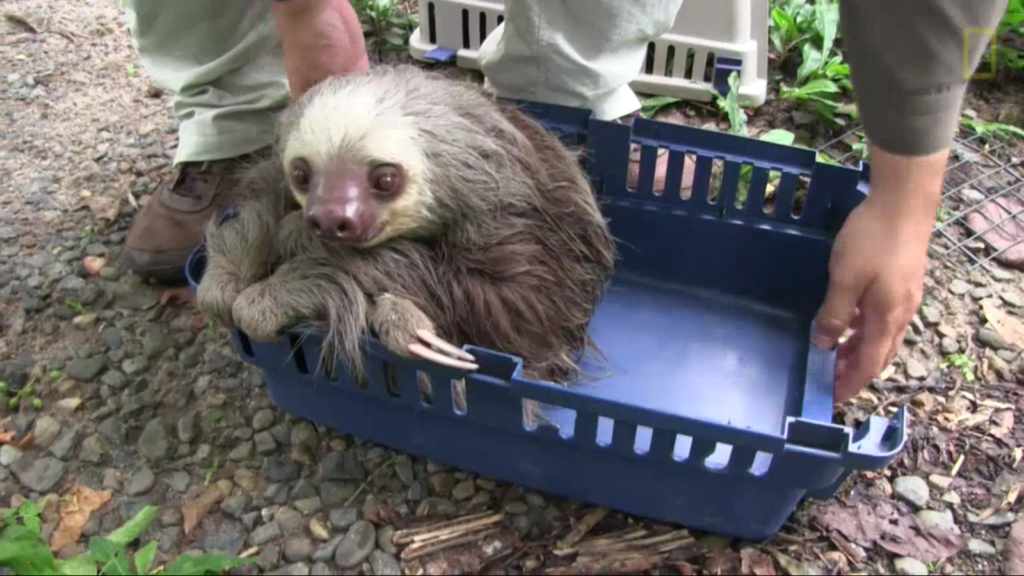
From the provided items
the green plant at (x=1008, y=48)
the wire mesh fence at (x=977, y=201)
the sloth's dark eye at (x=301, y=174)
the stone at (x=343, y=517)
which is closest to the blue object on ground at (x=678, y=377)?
the stone at (x=343, y=517)

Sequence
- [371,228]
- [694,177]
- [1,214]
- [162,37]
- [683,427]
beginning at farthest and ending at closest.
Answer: [1,214] < [162,37] < [694,177] < [371,228] < [683,427]

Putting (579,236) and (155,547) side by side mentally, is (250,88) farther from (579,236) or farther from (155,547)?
(155,547)

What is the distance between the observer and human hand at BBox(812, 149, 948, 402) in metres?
1.47

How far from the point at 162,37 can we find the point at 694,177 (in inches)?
50.4

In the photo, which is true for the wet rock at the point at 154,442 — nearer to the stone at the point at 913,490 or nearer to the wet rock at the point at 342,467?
the wet rock at the point at 342,467

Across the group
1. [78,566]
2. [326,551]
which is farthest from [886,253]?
[78,566]

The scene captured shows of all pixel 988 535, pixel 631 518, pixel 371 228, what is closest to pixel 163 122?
pixel 371 228

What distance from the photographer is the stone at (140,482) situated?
1.80 m

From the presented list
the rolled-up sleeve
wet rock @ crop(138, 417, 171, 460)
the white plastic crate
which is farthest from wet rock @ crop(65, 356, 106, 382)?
the rolled-up sleeve

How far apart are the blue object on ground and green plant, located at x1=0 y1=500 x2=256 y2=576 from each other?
1.15ft

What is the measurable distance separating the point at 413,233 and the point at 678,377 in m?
0.70

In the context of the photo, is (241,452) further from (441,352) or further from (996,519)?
(996,519)

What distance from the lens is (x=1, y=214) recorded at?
2.47m

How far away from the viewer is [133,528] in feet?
5.41
